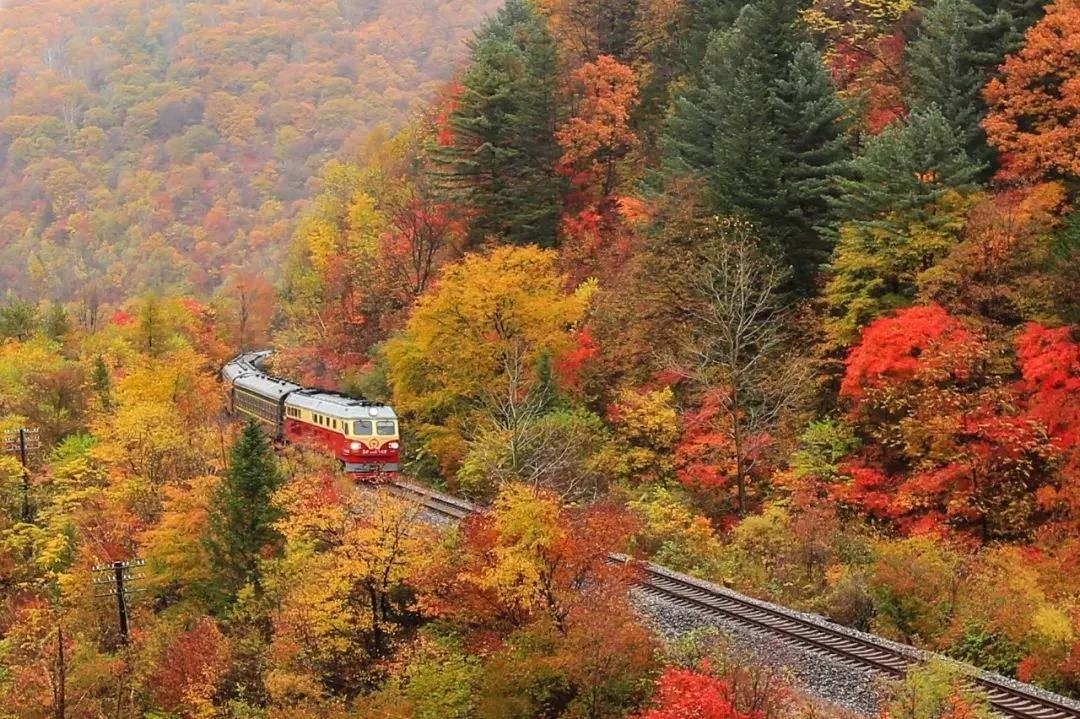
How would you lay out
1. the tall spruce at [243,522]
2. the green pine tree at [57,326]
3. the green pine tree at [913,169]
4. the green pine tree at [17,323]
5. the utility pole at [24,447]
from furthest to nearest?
1. the green pine tree at [57,326]
2. the green pine tree at [17,323]
3. the utility pole at [24,447]
4. the green pine tree at [913,169]
5. the tall spruce at [243,522]

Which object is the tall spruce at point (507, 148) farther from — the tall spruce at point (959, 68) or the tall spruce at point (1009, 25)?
the tall spruce at point (1009, 25)

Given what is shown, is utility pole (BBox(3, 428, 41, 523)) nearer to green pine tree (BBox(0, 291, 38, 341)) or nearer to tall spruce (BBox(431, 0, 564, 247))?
tall spruce (BBox(431, 0, 564, 247))

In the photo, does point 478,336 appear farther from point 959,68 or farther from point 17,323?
point 17,323

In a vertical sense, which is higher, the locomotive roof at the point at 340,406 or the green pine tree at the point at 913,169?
the green pine tree at the point at 913,169

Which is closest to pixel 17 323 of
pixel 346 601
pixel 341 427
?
pixel 341 427

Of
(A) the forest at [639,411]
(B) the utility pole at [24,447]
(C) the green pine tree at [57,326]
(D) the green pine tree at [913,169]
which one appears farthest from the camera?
(C) the green pine tree at [57,326]

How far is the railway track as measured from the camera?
17.5 m

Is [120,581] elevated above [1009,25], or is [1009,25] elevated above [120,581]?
Answer: [1009,25]

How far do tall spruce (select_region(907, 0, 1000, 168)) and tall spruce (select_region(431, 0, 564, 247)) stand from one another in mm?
17063

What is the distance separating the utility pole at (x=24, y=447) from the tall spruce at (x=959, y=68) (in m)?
32.8

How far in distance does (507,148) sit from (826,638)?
31.9 m

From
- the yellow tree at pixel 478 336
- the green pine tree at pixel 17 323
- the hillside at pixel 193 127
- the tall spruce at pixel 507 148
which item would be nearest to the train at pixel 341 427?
the yellow tree at pixel 478 336

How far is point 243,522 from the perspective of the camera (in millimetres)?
28172

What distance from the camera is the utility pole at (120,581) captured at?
2961 cm
